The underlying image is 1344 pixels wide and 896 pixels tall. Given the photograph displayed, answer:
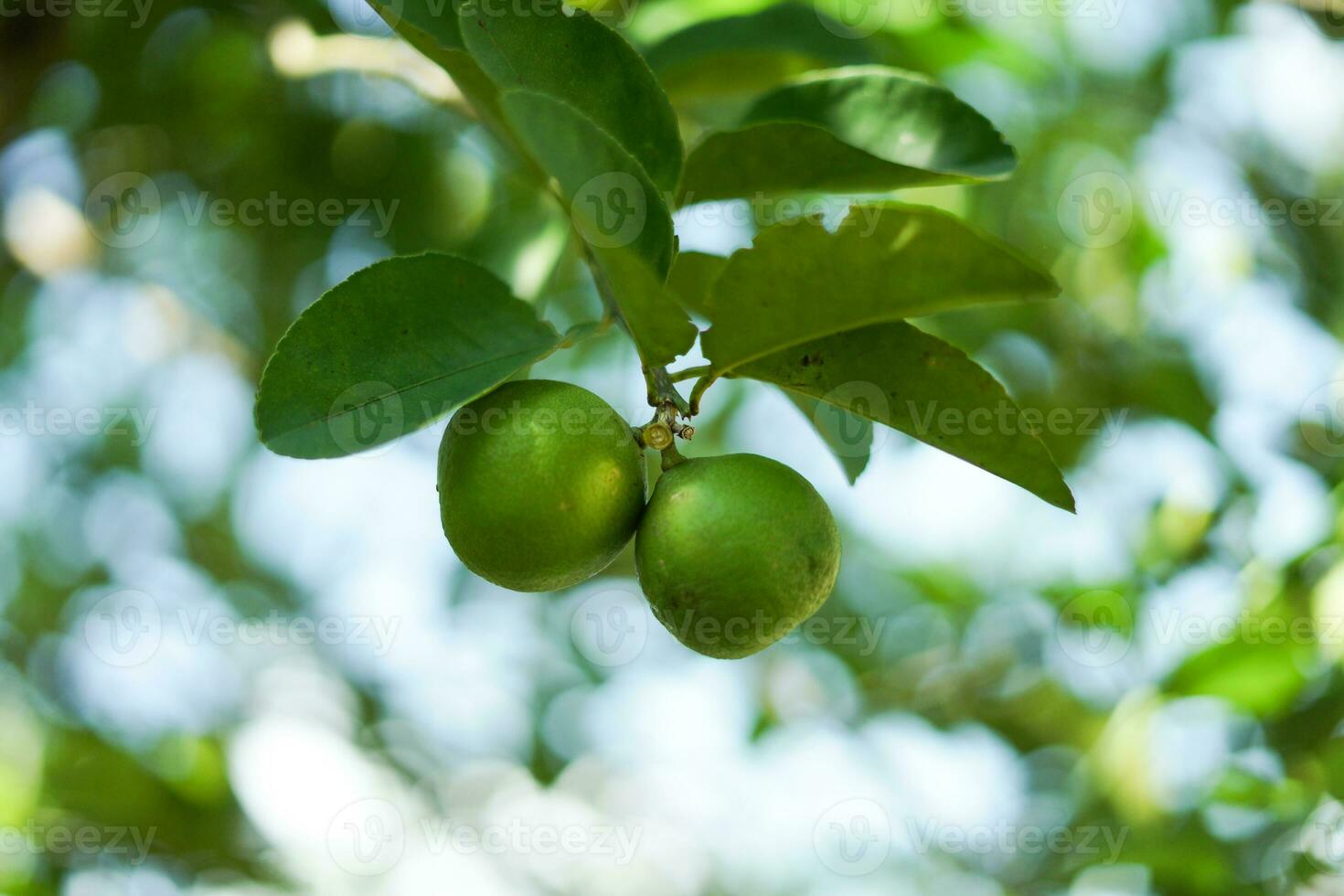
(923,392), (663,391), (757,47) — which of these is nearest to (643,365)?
(663,391)

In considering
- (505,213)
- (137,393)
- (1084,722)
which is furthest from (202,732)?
(1084,722)

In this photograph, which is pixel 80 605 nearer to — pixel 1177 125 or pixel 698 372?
pixel 698 372

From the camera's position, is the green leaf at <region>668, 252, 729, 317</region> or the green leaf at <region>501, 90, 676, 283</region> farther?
the green leaf at <region>668, 252, 729, 317</region>

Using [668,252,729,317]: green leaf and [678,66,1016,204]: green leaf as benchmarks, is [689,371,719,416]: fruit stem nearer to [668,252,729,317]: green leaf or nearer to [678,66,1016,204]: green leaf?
[668,252,729,317]: green leaf

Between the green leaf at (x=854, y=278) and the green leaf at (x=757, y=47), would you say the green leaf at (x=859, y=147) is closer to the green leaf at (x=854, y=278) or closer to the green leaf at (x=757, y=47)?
the green leaf at (x=854, y=278)

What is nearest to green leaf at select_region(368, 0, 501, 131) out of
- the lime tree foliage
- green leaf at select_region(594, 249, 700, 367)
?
the lime tree foliage

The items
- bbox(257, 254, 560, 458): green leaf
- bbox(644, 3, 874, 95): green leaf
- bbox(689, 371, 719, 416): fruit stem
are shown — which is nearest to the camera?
bbox(257, 254, 560, 458): green leaf
